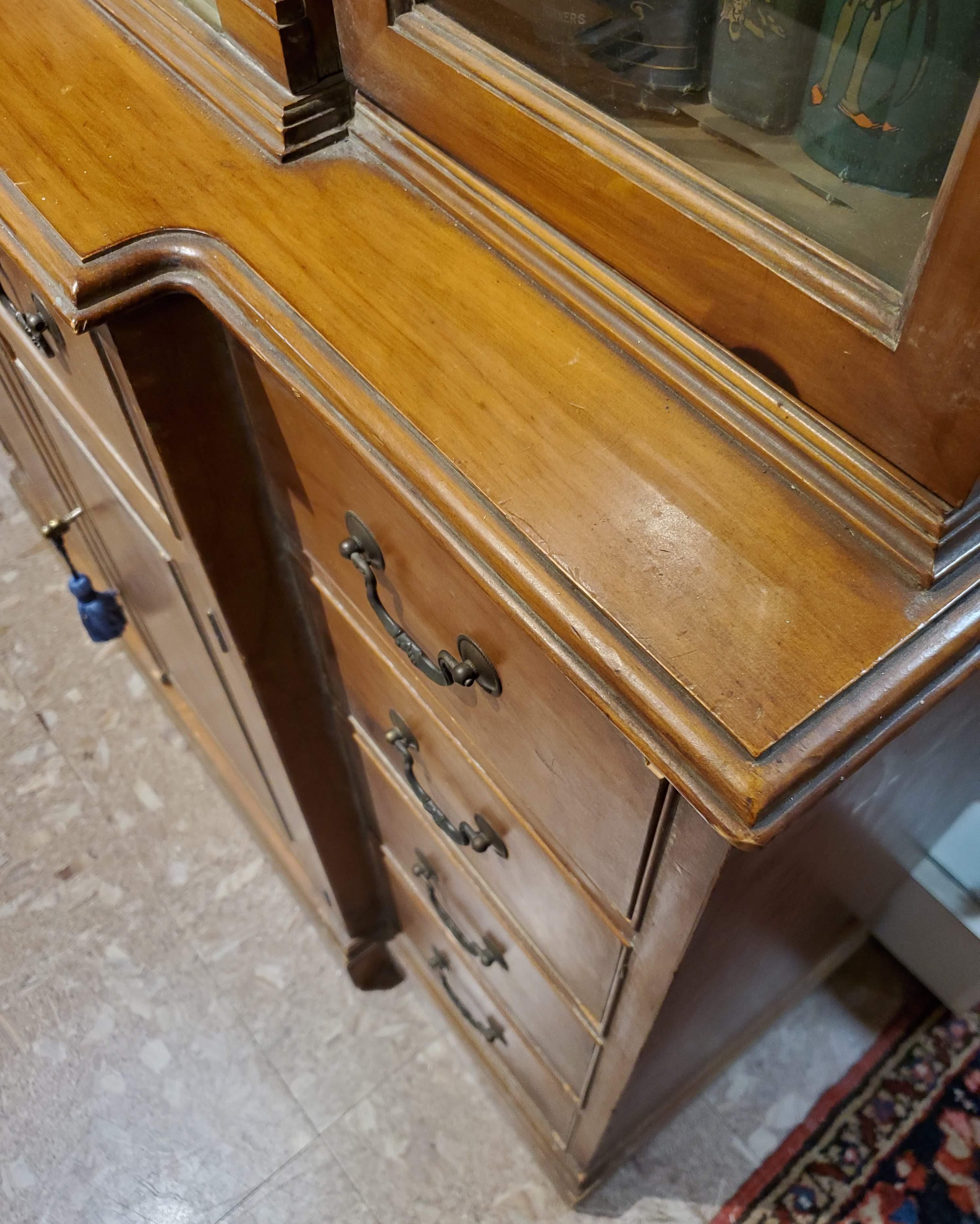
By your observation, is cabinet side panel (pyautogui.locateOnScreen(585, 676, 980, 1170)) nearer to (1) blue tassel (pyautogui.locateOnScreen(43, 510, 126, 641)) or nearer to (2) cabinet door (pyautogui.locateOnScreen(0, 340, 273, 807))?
(2) cabinet door (pyautogui.locateOnScreen(0, 340, 273, 807))

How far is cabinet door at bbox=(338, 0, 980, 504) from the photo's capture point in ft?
1.10

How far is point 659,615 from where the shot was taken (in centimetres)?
37

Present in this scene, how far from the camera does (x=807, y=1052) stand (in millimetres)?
1188

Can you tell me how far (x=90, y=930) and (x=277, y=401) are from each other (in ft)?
3.35

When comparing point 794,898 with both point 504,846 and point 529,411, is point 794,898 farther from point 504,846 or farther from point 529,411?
point 529,411

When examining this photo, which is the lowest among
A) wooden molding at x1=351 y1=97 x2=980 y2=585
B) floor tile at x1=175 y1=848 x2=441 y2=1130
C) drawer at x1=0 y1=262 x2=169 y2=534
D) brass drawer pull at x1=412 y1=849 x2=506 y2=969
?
floor tile at x1=175 y1=848 x2=441 y2=1130

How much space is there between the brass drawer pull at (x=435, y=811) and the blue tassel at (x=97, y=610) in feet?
1.53

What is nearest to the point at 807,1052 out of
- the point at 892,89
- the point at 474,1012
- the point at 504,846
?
the point at 474,1012

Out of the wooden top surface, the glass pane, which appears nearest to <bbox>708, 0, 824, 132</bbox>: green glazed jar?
the glass pane

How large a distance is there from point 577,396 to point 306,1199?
1.06 m

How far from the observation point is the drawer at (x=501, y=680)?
447 millimetres

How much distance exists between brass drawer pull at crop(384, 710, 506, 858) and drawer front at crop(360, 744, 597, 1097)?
0.23ft

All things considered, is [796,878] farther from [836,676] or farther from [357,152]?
[357,152]

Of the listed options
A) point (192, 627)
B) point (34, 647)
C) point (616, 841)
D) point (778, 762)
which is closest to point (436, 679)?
point (616, 841)
